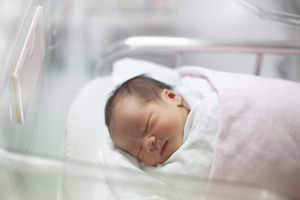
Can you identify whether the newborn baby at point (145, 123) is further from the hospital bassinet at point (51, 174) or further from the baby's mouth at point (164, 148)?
the hospital bassinet at point (51, 174)

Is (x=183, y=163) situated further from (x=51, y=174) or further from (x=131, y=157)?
(x=51, y=174)

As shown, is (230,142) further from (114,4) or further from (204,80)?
(114,4)

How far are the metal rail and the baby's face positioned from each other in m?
0.33

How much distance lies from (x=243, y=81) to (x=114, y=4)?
3.90 feet

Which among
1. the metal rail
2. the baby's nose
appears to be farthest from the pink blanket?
the metal rail

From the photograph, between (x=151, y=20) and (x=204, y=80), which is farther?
(x=151, y=20)

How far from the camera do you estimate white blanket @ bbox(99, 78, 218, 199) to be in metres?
0.59

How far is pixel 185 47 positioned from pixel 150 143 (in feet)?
1.38

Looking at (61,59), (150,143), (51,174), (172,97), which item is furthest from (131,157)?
(61,59)

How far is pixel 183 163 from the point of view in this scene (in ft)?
2.74

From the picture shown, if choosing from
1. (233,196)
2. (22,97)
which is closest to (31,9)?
(22,97)

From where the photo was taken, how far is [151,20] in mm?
1956

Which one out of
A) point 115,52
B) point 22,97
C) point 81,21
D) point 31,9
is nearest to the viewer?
point 22,97

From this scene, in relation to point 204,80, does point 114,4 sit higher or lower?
higher
